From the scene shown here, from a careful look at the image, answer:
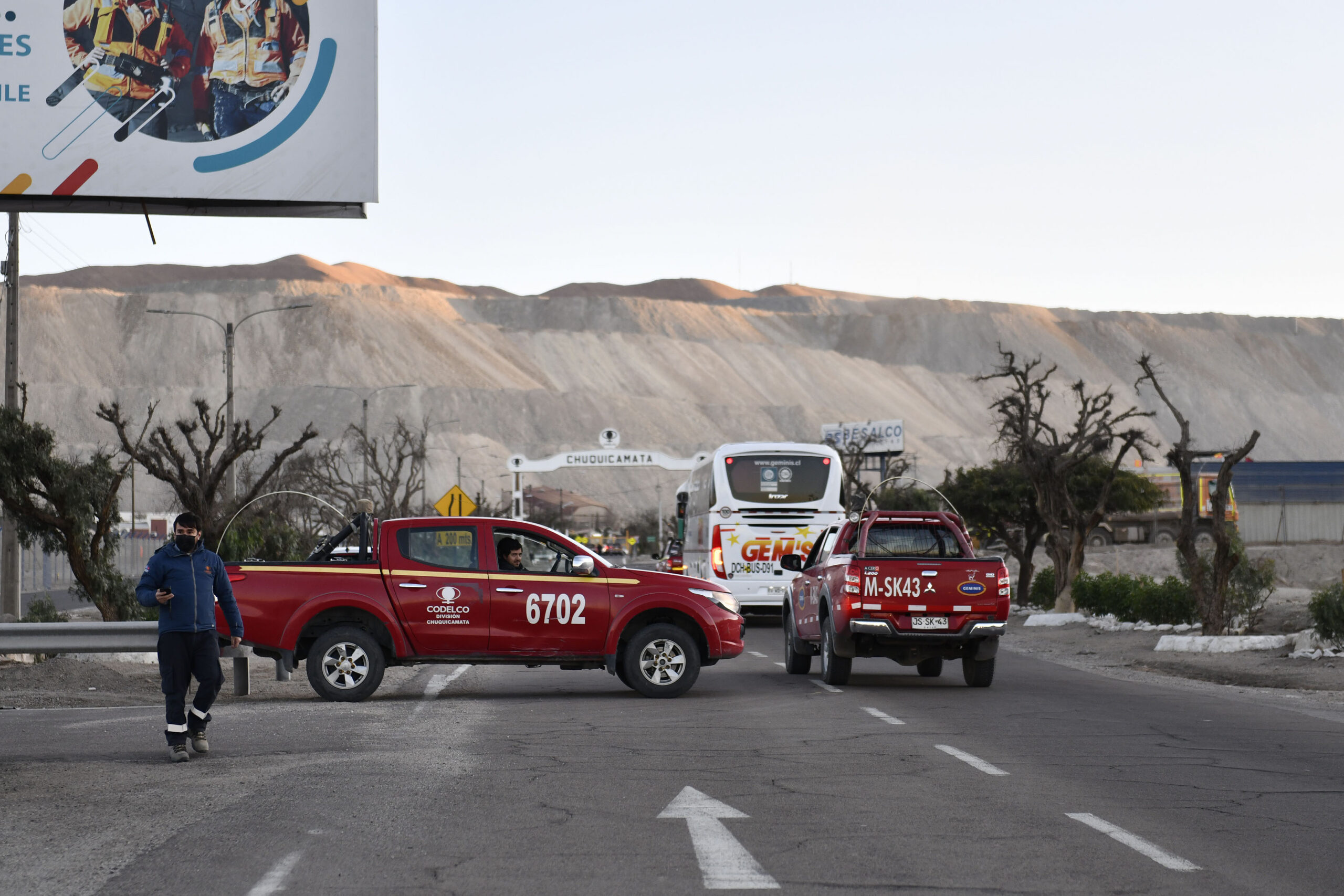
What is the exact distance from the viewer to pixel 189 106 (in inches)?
885

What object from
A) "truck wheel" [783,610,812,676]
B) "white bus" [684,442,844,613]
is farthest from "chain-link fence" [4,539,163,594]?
"truck wheel" [783,610,812,676]

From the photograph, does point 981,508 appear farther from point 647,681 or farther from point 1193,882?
point 1193,882

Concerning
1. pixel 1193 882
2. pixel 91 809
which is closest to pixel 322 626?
pixel 91 809

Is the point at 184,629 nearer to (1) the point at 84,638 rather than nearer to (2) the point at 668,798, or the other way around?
(2) the point at 668,798

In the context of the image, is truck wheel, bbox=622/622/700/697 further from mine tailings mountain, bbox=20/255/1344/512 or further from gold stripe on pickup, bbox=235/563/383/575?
mine tailings mountain, bbox=20/255/1344/512

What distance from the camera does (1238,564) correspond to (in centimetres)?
2759

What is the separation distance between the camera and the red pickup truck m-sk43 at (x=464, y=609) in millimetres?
16062

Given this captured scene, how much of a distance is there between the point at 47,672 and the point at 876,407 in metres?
160

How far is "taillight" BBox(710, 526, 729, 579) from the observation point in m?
32.3

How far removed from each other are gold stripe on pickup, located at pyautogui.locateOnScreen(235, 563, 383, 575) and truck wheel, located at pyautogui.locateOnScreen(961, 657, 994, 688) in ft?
22.6

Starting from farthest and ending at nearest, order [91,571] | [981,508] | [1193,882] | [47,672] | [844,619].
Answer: [981,508], [91,571], [47,672], [844,619], [1193,882]

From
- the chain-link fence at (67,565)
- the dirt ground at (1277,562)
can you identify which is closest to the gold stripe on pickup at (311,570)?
the chain-link fence at (67,565)

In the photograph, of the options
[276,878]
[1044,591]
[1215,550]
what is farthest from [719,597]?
[1044,591]

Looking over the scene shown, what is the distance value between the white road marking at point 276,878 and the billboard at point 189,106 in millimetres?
16188
